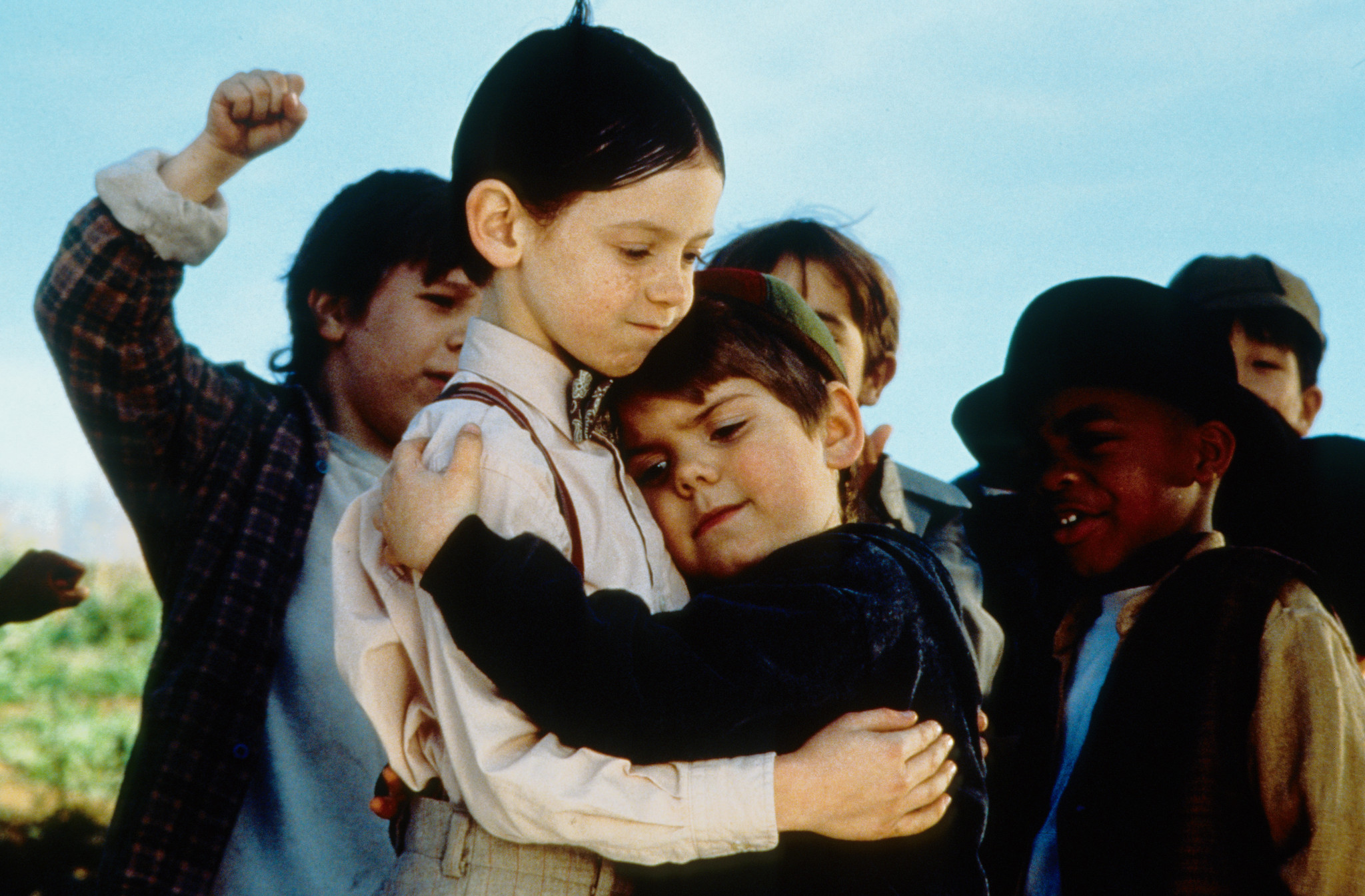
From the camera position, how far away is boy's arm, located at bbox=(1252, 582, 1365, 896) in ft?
6.19

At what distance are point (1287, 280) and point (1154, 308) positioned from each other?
173cm

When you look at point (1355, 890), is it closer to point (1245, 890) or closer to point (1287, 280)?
point (1245, 890)

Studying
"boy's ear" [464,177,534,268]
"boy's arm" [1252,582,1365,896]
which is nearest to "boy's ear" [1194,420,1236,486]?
"boy's arm" [1252,582,1365,896]

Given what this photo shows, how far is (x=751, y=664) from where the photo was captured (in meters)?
1.45

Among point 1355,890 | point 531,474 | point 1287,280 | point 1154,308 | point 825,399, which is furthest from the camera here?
point 1287,280

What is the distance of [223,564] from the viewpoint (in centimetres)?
235

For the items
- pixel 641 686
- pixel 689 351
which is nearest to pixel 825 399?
pixel 689 351

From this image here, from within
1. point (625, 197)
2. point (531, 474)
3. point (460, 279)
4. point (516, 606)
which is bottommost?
point (516, 606)

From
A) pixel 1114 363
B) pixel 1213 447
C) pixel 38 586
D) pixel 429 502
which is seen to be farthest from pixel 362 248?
pixel 1213 447

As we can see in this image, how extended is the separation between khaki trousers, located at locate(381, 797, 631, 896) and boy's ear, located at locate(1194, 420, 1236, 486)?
6.37ft

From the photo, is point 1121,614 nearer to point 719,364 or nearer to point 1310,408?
point 719,364

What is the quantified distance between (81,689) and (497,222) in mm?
10802

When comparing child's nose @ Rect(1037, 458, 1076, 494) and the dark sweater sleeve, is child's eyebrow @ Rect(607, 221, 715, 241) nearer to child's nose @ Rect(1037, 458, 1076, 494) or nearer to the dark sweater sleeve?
the dark sweater sleeve

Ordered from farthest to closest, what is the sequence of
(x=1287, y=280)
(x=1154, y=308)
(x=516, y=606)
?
(x=1287, y=280)
(x=1154, y=308)
(x=516, y=606)
